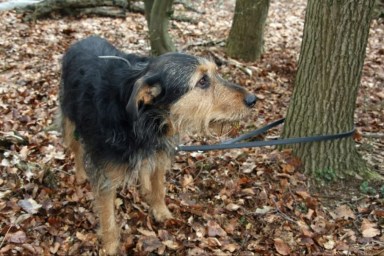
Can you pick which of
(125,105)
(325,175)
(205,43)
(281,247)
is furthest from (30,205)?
(205,43)

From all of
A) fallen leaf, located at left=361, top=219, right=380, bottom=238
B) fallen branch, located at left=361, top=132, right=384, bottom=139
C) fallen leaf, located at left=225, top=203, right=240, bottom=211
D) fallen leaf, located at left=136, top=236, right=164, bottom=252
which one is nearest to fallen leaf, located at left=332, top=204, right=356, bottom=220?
fallen leaf, located at left=361, top=219, right=380, bottom=238

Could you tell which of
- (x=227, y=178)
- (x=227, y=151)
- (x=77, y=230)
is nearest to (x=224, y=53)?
(x=227, y=151)

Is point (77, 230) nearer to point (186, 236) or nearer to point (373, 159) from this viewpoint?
point (186, 236)

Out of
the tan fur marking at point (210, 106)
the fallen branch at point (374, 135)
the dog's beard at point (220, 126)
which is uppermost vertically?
the tan fur marking at point (210, 106)

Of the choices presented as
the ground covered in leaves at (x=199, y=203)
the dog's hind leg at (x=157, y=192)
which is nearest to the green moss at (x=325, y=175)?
the ground covered in leaves at (x=199, y=203)

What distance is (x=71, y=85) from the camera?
4.13 meters

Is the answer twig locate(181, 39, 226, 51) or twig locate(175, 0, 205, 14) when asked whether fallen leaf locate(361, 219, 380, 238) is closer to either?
twig locate(181, 39, 226, 51)

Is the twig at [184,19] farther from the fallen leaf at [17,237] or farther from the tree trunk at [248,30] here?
the fallen leaf at [17,237]

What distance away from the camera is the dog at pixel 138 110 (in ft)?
11.0

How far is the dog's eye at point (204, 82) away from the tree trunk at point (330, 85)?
141 centimetres

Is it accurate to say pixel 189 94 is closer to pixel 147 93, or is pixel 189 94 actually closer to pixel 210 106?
pixel 210 106

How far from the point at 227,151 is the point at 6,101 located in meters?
3.52

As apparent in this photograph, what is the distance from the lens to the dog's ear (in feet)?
10.3

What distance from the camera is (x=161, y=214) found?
430 centimetres
